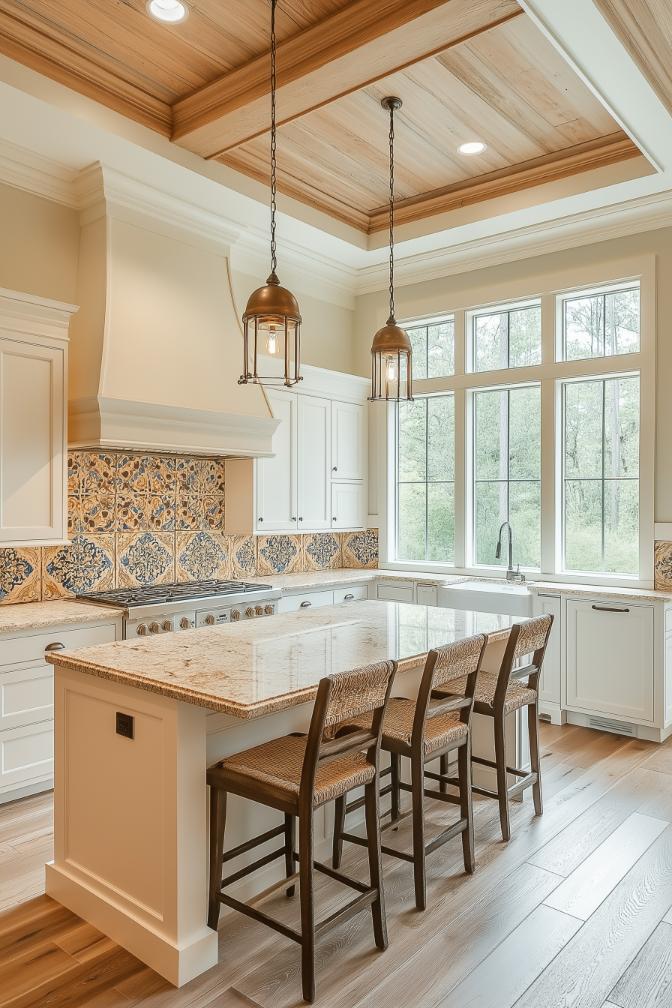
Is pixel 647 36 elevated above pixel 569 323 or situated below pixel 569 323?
above

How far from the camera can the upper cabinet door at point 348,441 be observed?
574cm

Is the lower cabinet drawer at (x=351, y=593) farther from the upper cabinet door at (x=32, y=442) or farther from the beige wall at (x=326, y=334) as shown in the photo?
the upper cabinet door at (x=32, y=442)

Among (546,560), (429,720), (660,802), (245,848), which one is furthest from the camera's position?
(546,560)

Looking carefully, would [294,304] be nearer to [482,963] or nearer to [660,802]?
[482,963]

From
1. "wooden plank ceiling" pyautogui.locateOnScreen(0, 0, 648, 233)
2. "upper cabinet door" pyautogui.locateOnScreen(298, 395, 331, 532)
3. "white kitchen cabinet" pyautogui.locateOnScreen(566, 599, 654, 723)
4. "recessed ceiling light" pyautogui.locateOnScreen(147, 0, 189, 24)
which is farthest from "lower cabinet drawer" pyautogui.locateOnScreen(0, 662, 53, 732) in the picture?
"white kitchen cabinet" pyautogui.locateOnScreen(566, 599, 654, 723)

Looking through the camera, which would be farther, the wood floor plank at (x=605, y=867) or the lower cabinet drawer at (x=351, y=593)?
the lower cabinet drawer at (x=351, y=593)

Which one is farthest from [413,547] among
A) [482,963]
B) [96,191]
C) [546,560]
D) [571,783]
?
[482,963]

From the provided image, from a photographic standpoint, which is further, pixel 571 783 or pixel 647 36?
pixel 571 783

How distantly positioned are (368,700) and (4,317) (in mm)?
2664

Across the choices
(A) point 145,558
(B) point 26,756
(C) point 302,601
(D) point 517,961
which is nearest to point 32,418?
(A) point 145,558

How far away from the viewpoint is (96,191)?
4070 millimetres

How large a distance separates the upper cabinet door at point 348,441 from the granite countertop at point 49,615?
7.89 feet

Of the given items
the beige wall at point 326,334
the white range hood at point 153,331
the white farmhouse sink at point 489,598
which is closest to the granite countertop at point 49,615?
the white range hood at point 153,331

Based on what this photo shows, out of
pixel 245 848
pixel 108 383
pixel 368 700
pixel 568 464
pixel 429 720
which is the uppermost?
pixel 108 383
